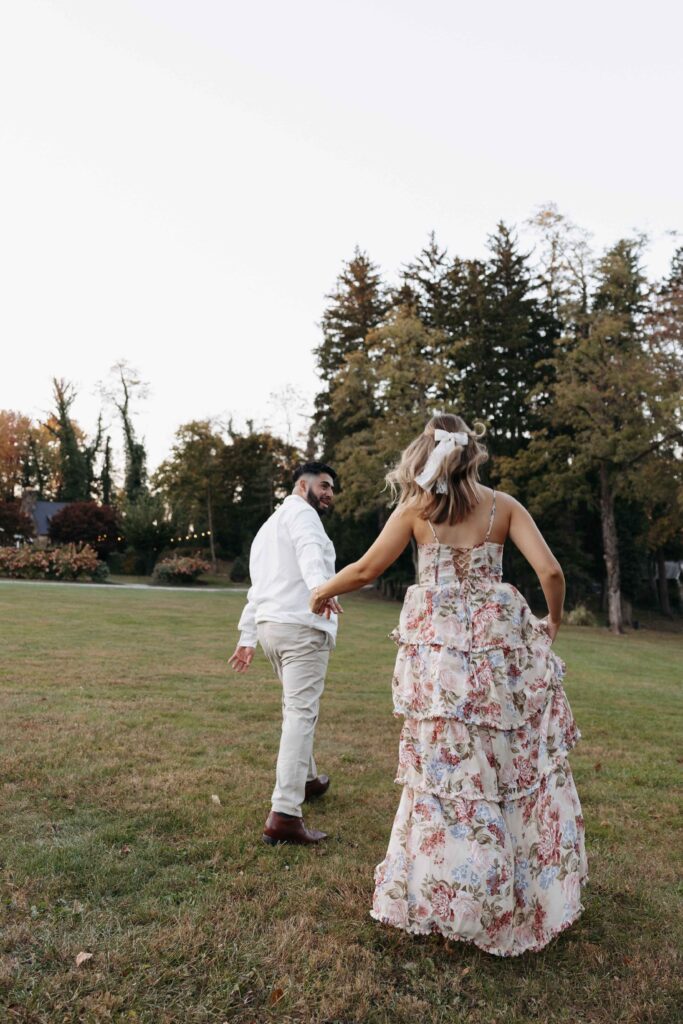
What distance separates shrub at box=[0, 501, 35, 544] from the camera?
3712 cm

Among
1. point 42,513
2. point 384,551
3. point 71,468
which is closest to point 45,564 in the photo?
point 42,513

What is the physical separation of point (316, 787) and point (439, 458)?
2.62 meters

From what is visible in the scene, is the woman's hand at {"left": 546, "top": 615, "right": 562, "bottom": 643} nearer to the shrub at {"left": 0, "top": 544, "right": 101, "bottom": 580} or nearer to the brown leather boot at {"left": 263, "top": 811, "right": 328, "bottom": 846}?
the brown leather boot at {"left": 263, "top": 811, "right": 328, "bottom": 846}

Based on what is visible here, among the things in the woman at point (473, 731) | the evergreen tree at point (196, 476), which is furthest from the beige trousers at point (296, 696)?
the evergreen tree at point (196, 476)

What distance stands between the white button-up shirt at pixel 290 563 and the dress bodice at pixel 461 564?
880 millimetres

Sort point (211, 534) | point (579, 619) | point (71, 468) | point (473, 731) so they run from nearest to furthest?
1. point (473, 731)
2. point (579, 619)
3. point (211, 534)
4. point (71, 468)

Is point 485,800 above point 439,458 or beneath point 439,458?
beneath

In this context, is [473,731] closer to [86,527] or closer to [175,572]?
[175,572]

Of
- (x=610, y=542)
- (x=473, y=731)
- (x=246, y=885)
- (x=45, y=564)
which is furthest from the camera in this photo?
(x=45, y=564)

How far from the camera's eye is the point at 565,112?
12.9 metres

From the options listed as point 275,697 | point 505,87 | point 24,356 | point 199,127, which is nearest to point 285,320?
point 24,356

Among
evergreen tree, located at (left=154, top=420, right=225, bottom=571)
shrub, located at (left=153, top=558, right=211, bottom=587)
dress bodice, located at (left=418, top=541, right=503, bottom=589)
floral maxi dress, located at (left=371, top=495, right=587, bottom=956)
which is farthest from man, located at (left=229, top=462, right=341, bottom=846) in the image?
evergreen tree, located at (left=154, top=420, right=225, bottom=571)

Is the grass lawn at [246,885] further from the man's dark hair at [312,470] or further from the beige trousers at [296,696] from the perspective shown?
the man's dark hair at [312,470]

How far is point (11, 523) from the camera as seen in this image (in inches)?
1468
